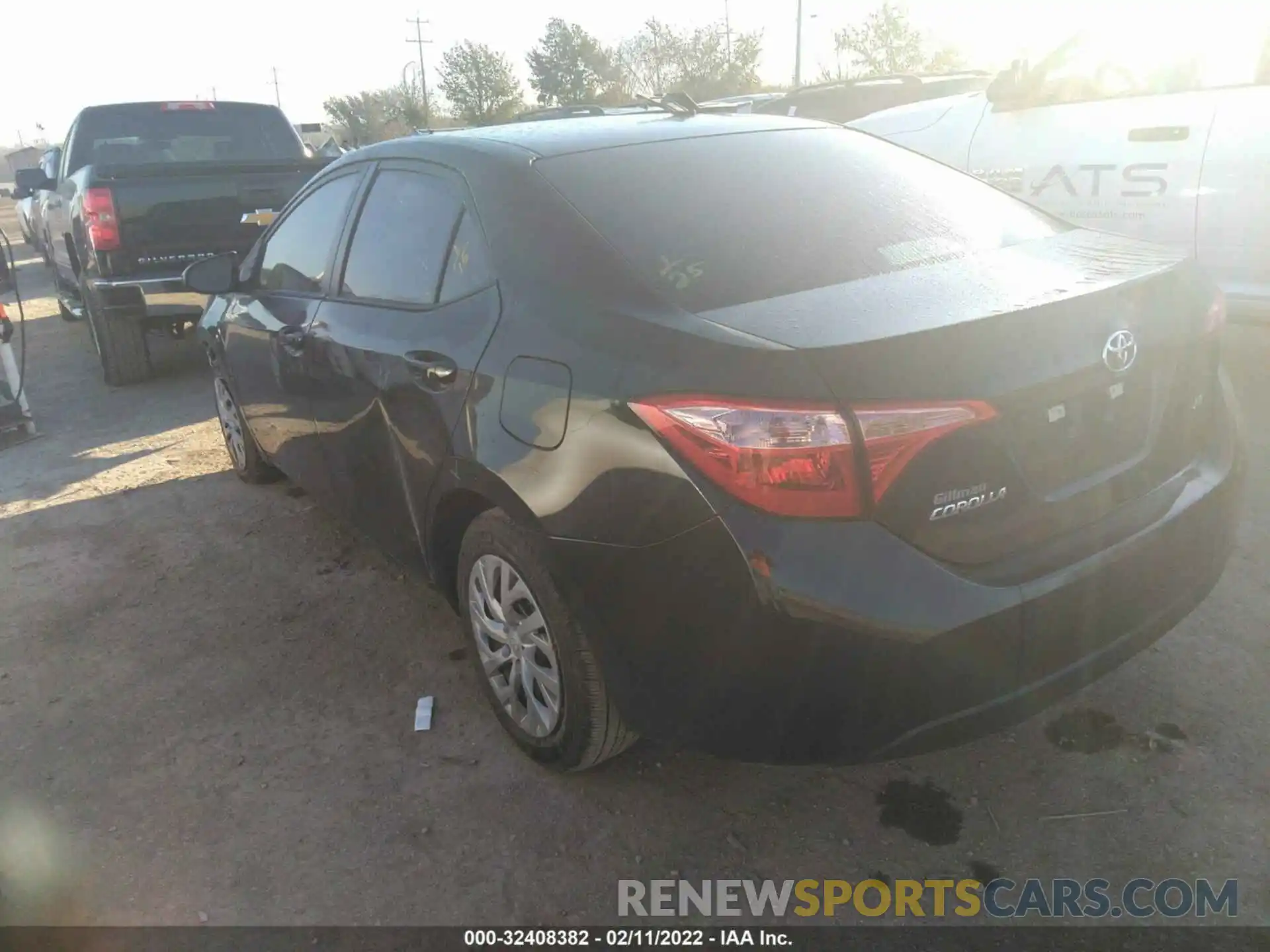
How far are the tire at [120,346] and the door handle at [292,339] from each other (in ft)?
13.8

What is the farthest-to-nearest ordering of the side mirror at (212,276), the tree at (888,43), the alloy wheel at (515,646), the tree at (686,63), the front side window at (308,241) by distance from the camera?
the tree at (686,63), the tree at (888,43), the side mirror at (212,276), the front side window at (308,241), the alloy wheel at (515,646)

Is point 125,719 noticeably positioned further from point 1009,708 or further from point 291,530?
point 1009,708

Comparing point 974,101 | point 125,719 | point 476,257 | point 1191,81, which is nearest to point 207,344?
point 125,719

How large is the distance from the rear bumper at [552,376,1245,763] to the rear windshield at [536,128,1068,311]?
61 cm

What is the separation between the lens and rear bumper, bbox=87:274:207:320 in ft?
22.1

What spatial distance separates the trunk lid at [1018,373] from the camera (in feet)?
6.31

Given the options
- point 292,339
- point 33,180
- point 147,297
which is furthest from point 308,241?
point 33,180

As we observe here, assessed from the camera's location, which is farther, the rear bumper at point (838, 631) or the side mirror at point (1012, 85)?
the side mirror at point (1012, 85)

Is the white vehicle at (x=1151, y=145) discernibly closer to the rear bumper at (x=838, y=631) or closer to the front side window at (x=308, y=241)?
the front side window at (x=308, y=241)

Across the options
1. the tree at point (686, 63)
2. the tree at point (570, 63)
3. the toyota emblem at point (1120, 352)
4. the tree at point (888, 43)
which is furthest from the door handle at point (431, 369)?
the tree at point (570, 63)

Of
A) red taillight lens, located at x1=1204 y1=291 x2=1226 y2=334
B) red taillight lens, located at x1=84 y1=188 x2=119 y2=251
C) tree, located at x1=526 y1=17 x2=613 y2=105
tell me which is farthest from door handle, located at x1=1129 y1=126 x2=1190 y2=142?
tree, located at x1=526 y1=17 x2=613 y2=105

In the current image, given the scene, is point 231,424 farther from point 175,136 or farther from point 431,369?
point 175,136

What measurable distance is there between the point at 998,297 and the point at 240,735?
99.9 inches

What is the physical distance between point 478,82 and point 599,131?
59294 mm
